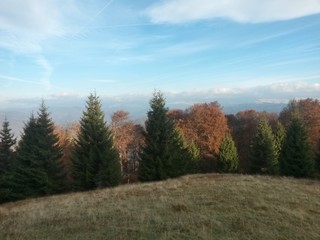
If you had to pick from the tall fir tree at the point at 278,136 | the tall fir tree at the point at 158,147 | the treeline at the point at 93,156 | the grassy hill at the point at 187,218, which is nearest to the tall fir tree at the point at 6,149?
the treeline at the point at 93,156

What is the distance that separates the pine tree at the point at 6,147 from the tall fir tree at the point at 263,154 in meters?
35.3

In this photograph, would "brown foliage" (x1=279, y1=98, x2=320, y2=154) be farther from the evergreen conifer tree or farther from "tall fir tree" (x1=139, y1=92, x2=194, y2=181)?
the evergreen conifer tree

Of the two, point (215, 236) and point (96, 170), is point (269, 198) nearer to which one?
point (215, 236)

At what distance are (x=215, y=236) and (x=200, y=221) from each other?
1752 millimetres

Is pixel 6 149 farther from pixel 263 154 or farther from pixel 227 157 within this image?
pixel 263 154

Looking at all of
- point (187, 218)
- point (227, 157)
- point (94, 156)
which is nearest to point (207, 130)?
point (227, 157)

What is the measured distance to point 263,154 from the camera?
5022 centimetres

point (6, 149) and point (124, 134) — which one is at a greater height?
point (124, 134)

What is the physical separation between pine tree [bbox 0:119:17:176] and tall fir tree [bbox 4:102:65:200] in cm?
824

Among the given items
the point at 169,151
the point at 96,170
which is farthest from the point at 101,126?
the point at 169,151

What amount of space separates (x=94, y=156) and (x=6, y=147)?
18.7m

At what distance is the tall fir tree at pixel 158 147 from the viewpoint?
36900 mm

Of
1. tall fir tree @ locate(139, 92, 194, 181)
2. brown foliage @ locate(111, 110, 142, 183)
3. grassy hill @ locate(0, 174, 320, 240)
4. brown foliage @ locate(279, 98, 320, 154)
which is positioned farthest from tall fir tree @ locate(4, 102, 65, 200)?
brown foliage @ locate(279, 98, 320, 154)

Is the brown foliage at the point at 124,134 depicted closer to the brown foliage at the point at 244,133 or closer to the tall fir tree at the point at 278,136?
the brown foliage at the point at 244,133
